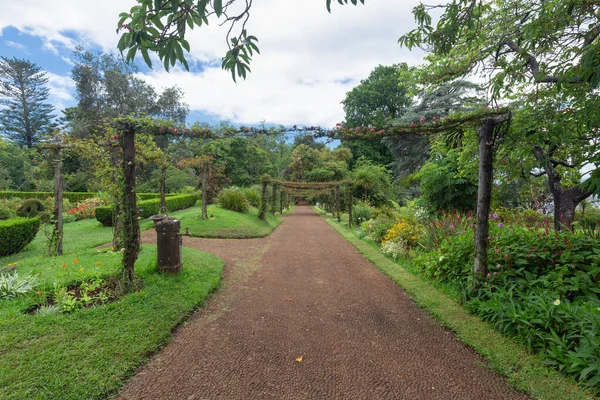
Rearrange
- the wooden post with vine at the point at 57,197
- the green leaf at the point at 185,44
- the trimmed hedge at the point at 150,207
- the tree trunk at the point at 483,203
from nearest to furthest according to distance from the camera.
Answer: the green leaf at the point at 185,44, the tree trunk at the point at 483,203, the wooden post with vine at the point at 57,197, the trimmed hedge at the point at 150,207

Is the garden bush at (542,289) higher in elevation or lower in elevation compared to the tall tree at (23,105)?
lower

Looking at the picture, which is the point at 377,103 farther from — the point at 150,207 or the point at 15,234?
the point at 15,234

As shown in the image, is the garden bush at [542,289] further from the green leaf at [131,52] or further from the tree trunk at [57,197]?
the tree trunk at [57,197]

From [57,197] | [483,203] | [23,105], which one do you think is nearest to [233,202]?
[57,197]

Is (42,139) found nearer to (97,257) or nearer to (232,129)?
(97,257)

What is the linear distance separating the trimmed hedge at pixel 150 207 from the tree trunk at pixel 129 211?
67.9 inches

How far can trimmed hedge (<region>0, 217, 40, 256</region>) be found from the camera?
620 cm

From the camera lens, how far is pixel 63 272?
4297 millimetres

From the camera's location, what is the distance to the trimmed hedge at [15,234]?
6.20 meters

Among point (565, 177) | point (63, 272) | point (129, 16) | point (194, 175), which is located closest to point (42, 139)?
point (63, 272)

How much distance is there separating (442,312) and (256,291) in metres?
2.85

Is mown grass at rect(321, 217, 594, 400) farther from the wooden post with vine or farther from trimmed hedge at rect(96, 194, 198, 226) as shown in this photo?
the wooden post with vine

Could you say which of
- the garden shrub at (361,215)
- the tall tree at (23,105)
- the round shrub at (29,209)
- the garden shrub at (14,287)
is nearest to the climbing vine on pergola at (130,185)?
the garden shrub at (14,287)

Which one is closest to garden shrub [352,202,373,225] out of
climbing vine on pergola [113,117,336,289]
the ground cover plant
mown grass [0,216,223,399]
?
the ground cover plant
